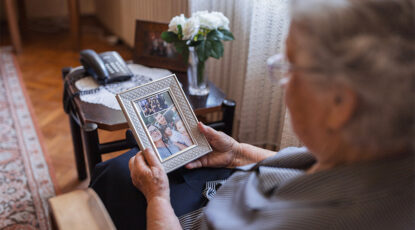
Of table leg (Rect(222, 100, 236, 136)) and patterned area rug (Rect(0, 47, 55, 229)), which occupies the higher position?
table leg (Rect(222, 100, 236, 136))

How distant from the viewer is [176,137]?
1.03m

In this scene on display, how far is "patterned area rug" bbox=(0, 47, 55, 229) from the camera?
158 cm

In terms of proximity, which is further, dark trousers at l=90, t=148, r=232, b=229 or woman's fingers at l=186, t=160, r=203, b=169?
woman's fingers at l=186, t=160, r=203, b=169

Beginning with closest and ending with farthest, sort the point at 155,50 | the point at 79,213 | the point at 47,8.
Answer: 1. the point at 79,213
2. the point at 155,50
3. the point at 47,8

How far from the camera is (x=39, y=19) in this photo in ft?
13.3

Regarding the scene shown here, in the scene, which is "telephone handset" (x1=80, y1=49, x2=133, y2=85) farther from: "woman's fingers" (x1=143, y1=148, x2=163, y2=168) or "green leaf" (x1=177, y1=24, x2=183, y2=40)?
"woman's fingers" (x1=143, y1=148, x2=163, y2=168)

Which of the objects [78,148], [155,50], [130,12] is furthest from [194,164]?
[130,12]

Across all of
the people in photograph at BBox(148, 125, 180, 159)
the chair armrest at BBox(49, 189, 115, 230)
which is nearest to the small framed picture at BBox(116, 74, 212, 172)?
the people in photograph at BBox(148, 125, 180, 159)

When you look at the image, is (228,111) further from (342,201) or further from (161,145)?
(342,201)

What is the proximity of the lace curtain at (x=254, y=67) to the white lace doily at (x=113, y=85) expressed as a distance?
0.42 meters

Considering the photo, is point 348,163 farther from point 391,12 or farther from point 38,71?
point 38,71

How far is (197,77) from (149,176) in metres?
0.57

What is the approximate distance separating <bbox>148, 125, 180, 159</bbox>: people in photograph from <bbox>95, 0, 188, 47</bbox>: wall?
1186 mm

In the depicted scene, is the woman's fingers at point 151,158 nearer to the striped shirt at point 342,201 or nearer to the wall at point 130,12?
the striped shirt at point 342,201
